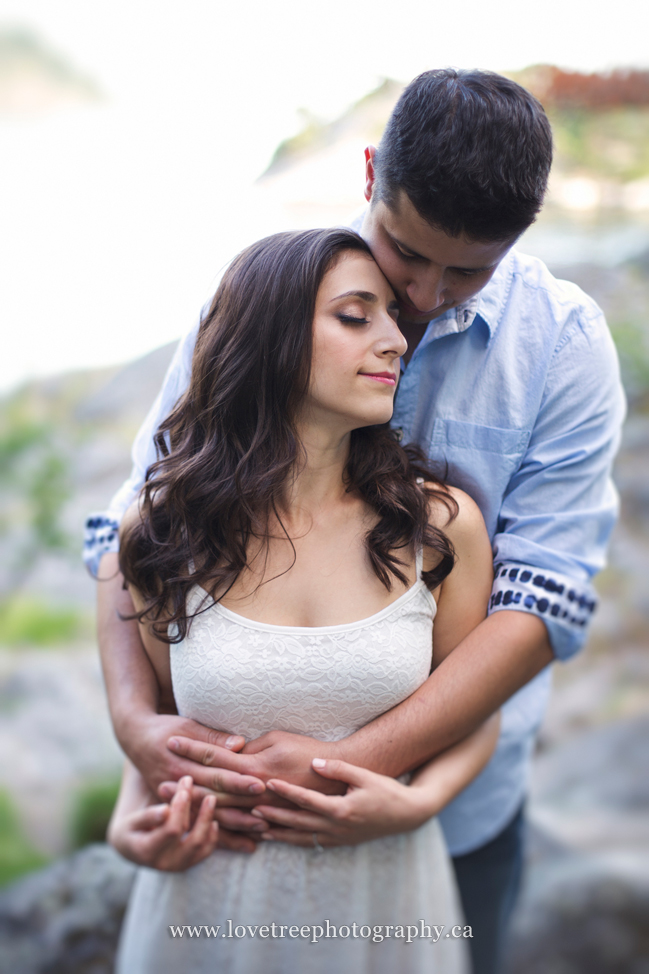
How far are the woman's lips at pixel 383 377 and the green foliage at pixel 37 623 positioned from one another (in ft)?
9.32

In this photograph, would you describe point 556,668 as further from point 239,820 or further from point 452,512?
point 239,820

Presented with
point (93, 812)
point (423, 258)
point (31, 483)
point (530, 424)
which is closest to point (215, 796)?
point (530, 424)

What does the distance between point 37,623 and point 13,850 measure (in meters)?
1.18

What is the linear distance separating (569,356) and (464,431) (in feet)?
0.86

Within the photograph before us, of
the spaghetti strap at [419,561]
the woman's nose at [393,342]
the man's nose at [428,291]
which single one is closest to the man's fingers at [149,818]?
the spaghetti strap at [419,561]

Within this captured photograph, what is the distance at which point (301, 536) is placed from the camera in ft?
4.96

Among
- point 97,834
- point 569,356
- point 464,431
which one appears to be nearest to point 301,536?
point 464,431

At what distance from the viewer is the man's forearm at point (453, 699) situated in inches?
55.3

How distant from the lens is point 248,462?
151 centimetres

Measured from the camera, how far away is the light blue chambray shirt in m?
1.48

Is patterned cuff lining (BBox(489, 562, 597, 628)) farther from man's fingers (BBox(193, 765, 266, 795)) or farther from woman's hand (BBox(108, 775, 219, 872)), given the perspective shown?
woman's hand (BBox(108, 775, 219, 872))

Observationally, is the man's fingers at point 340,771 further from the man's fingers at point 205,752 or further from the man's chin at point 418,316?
the man's chin at point 418,316

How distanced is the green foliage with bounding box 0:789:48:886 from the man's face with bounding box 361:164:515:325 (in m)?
2.61

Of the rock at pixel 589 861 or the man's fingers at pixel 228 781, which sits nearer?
the man's fingers at pixel 228 781
